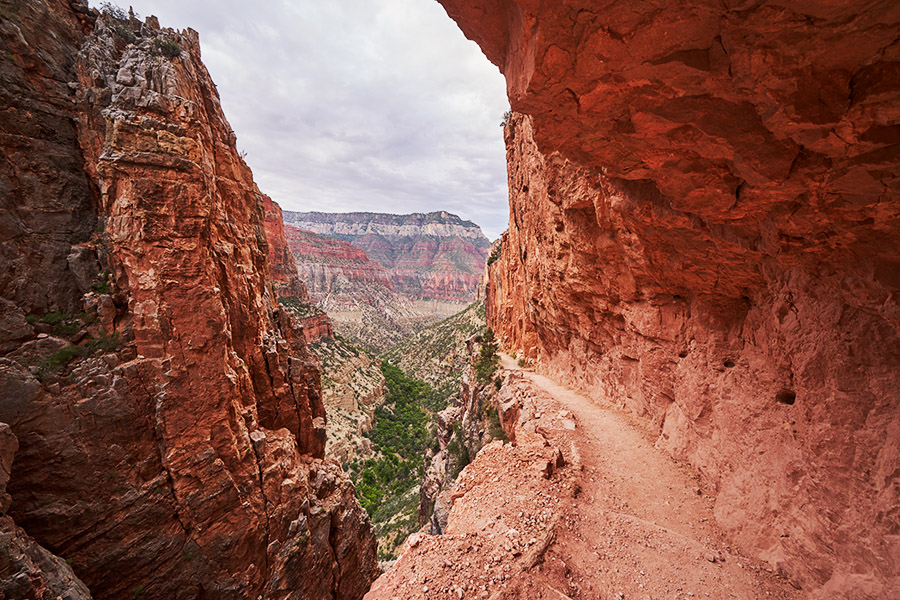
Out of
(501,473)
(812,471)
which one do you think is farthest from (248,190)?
(812,471)

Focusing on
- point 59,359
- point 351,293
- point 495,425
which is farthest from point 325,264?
point 59,359

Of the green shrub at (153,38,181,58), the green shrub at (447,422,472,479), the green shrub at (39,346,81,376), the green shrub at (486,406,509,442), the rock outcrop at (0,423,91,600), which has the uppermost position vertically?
the green shrub at (153,38,181,58)

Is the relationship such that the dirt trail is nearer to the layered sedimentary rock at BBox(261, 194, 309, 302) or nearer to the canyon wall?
the layered sedimentary rock at BBox(261, 194, 309, 302)

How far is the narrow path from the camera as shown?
582 cm

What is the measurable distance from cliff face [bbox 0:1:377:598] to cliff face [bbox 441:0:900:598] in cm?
1016

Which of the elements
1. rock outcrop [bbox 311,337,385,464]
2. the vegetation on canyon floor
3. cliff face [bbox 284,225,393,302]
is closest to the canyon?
the vegetation on canyon floor

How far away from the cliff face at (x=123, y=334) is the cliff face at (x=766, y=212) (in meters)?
10.2

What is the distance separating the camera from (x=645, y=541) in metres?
6.90

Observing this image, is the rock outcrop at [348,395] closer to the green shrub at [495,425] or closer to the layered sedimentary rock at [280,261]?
the layered sedimentary rock at [280,261]

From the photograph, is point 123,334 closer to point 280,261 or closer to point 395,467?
point 395,467

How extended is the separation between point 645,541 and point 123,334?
572 inches

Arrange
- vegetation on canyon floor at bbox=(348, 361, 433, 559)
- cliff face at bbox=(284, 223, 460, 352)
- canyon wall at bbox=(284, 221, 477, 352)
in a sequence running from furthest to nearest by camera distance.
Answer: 1. cliff face at bbox=(284, 223, 460, 352)
2. canyon wall at bbox=(284, 221, 477, 352)
3. vegetation on canyon floor at bbox=(348, 361, 433, 559)

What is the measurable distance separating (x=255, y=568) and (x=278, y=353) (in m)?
7.28

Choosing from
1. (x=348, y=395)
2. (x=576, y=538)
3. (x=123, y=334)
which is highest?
(x=123, y=334)
